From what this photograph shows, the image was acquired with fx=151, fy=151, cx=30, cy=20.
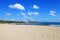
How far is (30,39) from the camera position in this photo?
6.24m

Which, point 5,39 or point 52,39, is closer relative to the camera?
point 5,39

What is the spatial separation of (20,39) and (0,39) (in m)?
0.79

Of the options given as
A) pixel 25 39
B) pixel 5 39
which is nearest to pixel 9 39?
pixel 5 39

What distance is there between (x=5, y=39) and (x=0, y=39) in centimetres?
20

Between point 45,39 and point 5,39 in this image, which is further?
point 45,39

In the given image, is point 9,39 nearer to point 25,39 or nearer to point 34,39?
point 25,39

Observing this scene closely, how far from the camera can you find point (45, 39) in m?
6.38

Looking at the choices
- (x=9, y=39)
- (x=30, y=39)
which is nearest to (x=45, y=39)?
(x=30, y=39)

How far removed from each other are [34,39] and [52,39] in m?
0.81

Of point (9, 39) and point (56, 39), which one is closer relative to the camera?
point (9, 39)

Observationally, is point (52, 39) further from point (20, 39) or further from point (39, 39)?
point (20, 39)

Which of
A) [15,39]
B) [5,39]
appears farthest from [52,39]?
[5,39]

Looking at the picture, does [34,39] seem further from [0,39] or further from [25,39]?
[0,39]

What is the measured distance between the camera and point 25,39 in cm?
619
